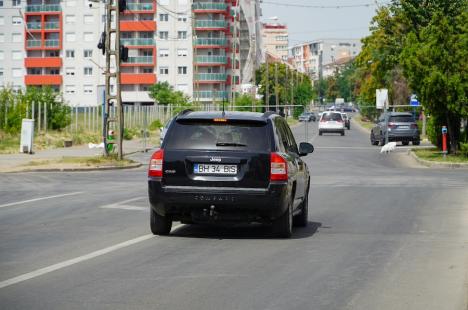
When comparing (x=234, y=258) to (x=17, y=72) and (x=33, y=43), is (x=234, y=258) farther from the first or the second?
(x=17, y=72)

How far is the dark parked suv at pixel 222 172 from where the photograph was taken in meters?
13.1

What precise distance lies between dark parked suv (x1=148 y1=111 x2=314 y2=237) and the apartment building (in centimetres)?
10952

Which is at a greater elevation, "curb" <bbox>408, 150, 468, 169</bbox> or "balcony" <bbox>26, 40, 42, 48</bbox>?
"balcony" <bbox>26, 40, 42, 48</bbox>

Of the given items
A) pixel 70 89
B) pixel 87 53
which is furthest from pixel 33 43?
pixel 70 89

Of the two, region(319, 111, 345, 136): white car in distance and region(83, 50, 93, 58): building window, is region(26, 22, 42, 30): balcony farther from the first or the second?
region(319, 111, 345, 136): white car in distance

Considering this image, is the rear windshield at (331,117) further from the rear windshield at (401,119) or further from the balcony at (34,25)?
the balcony at (34,25)

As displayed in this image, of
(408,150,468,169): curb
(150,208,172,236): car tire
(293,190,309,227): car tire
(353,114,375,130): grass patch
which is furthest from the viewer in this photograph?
(353,114,375,130): grass patch

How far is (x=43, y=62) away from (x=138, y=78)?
1119 cm

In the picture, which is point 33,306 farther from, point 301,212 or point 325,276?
point 301,212

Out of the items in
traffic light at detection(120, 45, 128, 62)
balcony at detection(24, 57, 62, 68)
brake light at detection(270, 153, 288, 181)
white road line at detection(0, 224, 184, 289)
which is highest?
balcony at detection(24, 57, 62, 68)

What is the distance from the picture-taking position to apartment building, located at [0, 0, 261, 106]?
124 metres

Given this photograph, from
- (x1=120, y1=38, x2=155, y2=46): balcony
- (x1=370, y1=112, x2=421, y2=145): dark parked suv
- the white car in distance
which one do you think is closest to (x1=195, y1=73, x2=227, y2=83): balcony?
(x1=120, y1=38, x2=155, y2=46): balcony

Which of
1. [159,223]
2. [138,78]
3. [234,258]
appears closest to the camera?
[234,258]

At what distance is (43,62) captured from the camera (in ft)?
410
